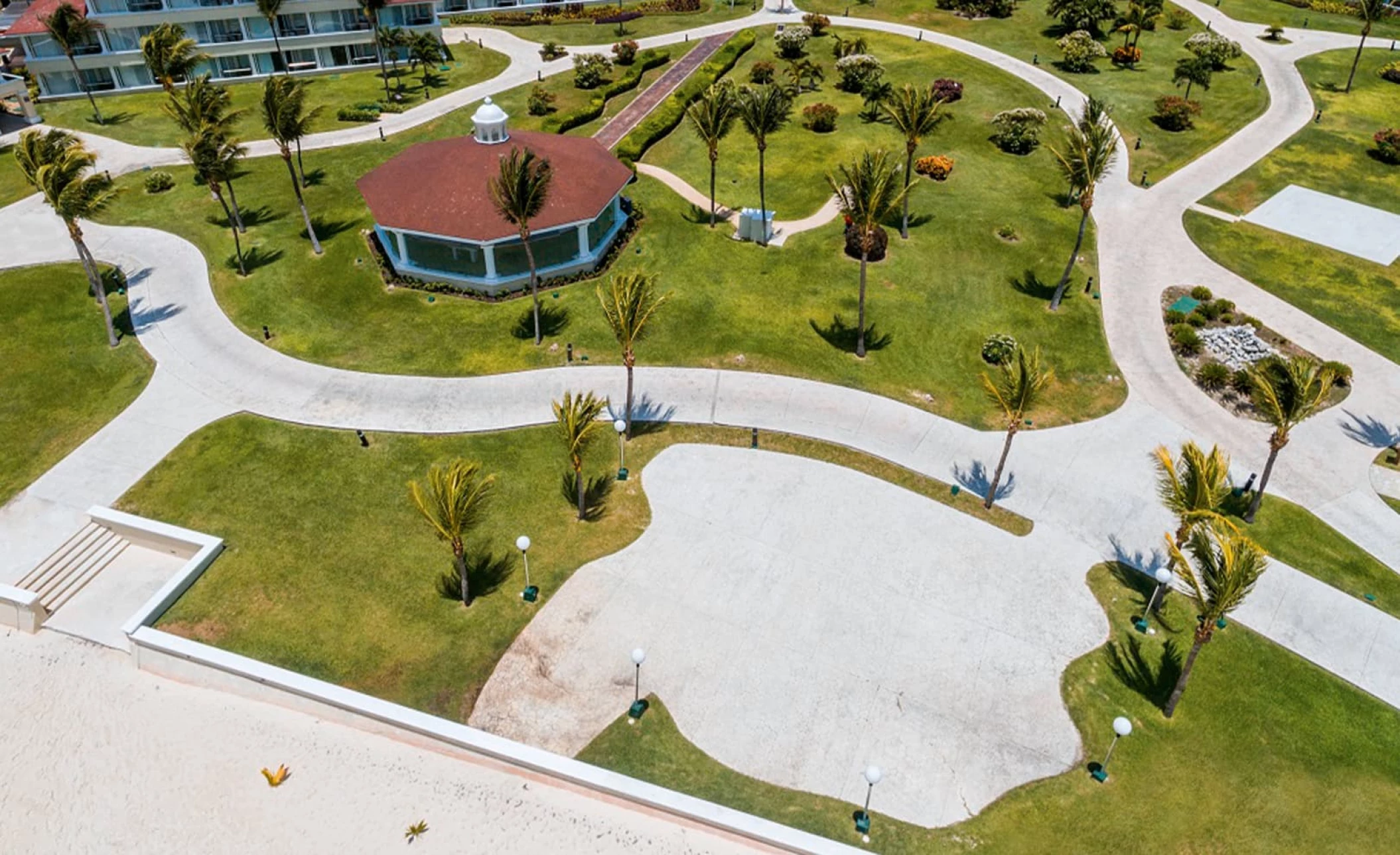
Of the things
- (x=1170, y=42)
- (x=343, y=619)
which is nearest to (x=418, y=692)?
(x=343, y=619)

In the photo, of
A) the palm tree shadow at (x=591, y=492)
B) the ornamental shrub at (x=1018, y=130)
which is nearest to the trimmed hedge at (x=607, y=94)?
the ornamental shrub at (x=1018, y=130)

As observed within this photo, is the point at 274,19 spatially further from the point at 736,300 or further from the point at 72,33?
the point at 736,300

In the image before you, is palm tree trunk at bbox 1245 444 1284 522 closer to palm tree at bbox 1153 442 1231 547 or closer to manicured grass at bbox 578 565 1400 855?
palm tree at bbox 1153 442 1231 547

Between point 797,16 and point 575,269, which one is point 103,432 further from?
point 797,16

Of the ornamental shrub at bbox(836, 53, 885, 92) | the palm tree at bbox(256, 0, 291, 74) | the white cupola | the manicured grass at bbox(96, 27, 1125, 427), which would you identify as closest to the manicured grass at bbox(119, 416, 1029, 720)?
the manicured grass at bbox(96, 27, 1125, 427)

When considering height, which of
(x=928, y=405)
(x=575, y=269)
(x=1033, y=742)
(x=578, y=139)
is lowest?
(x=1033, y=742)
